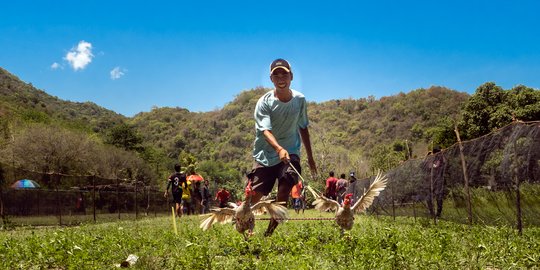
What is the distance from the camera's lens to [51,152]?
145 feet

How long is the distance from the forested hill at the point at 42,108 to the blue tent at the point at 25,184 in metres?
48.6

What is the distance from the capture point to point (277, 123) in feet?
22.1

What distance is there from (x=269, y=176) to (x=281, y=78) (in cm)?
136

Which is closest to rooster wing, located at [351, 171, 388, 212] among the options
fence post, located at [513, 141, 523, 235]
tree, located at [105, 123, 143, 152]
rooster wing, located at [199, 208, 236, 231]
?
rooster wing, located at [199, 208, 236, 231]

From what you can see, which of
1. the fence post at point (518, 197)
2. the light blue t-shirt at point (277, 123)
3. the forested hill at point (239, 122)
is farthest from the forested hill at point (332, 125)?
the light blue t-shirt at point (277, 123)

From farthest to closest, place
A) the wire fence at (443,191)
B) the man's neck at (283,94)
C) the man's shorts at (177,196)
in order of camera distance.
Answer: the man's shorts at (177,196) < the wire fence at (443,191) < the man's neck at (283,94)

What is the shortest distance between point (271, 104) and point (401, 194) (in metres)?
9.18

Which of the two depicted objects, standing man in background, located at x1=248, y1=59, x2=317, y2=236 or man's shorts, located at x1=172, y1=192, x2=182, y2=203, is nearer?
standing man in background, located at x1=248, y1=59, x2=317, y2=236

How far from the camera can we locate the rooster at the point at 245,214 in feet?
18.5

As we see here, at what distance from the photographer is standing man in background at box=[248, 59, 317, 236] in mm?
6625

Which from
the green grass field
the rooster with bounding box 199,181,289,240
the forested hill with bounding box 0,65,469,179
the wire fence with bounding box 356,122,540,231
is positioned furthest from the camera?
the forested hill with bounding box 0,65,469,179

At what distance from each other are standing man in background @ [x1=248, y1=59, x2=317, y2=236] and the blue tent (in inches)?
352

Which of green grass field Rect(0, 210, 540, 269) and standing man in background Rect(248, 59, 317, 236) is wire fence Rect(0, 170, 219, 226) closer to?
green grass field Rect(0, 210, 540, 269)

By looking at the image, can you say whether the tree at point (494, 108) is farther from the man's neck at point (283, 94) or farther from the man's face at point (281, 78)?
the man's face at point (281, 78)
